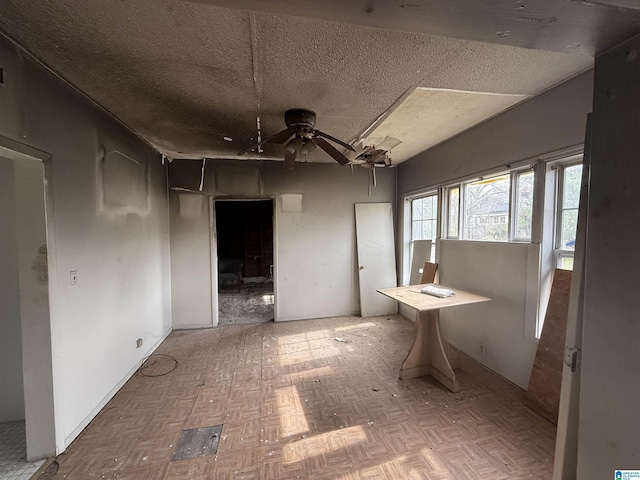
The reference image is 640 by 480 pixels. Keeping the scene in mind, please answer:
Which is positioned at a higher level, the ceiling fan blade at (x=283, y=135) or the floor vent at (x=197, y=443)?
the ceiling fan blade at (x=283, y=135)

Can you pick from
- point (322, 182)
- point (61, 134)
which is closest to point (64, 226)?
point (61, 134)

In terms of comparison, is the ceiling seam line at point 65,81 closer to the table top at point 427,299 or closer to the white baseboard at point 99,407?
the white baseboard at point 99,407

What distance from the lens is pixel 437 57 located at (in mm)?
1627

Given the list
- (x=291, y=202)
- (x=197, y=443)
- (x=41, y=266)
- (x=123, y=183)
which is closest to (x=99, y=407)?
(x=197, y=443)

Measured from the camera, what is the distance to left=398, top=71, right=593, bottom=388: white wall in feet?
6.46

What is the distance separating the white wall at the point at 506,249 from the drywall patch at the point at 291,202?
203cm

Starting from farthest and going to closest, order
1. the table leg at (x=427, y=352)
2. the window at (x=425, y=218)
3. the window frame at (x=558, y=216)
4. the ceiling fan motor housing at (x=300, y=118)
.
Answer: the window at (x=425, y=218), the table leg at (x=427, y=352), the ceiling fan motor housing at (x=300, y=118), the window frame at (x=558, y=216)

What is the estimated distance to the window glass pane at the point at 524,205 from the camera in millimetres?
2348

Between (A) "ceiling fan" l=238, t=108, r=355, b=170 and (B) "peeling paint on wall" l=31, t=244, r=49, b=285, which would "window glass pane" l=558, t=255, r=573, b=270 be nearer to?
(A) "ceiling fan" l=238, t=108, r=355, b=170

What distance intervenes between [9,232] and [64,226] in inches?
15.0

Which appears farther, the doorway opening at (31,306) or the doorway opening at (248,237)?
the doorway opening at (248,237)

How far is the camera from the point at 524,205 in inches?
95.0

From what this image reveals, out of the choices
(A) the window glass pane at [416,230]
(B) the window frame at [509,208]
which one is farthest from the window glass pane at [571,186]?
(A) the window glass pane at [416,230]

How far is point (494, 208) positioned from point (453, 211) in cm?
61
